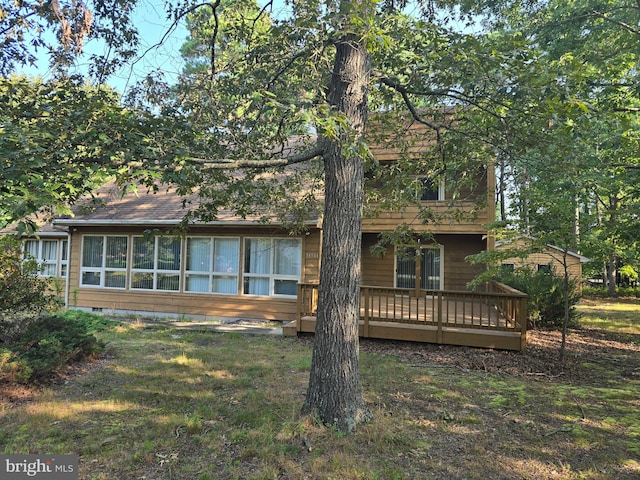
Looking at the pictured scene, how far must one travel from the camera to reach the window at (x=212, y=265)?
11297 millimetres

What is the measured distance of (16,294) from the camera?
20.4 feet

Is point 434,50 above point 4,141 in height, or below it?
above

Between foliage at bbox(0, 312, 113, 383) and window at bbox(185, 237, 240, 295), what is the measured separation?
4.61m

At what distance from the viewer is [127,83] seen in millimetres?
5324

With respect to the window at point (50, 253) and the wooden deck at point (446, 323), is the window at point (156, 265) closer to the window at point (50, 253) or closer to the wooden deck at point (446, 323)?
the wooden deck at point (446, 323)

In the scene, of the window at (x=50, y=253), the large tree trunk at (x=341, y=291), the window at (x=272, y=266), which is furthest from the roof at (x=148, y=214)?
the large tree trunk at (x=341, y=291)

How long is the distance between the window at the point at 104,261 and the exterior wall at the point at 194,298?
6.5 inches

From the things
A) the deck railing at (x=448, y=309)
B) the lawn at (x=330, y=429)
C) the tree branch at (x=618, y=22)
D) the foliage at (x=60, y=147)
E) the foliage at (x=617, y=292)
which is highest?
the tree branch at (x=618, y=22)

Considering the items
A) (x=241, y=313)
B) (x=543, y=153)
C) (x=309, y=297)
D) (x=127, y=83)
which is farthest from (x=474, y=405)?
(x=241, y=313)

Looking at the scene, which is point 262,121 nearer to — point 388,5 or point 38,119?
point 388,5

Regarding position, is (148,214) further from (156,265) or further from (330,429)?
(330,429)

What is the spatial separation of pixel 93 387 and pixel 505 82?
6587 mm

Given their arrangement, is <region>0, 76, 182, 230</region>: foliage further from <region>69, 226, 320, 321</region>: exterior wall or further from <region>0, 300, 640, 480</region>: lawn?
<region>69, 226, 320, 321</region>: exterior wall

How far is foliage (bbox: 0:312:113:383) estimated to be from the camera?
5.11 metres
